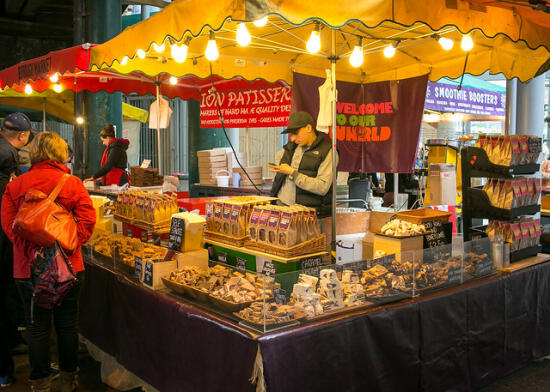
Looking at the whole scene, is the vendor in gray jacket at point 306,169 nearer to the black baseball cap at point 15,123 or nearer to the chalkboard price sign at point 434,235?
the chalkboard price sign at point 434,235

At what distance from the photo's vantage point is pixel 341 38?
17.8ft

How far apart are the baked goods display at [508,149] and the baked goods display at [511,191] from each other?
0.15 meters

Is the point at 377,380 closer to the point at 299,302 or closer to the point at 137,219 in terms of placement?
the point at 299,302

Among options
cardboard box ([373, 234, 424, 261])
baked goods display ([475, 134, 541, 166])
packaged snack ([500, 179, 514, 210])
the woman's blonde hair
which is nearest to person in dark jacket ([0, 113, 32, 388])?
the woman's blonde hair

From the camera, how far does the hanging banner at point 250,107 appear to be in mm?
7777

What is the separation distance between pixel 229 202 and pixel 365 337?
5.17 feet

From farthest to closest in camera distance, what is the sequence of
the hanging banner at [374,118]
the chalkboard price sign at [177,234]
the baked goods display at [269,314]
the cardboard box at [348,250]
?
1. the hanging banner at [374,118]
2. the cardboard box at [348,250]
3. the chalkboard price sign at [177,234]
4. the baked goods display at [269,314]

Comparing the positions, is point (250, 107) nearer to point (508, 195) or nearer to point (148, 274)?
point (508, 195)

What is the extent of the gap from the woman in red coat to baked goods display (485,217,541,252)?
3.08m

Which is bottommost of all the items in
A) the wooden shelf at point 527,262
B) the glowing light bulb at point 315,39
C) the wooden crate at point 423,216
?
the wooden shelf at point 527,262

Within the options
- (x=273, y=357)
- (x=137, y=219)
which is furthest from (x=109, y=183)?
(x=273, y=357)

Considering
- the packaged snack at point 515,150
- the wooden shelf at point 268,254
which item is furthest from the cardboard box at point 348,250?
the packaged snack at point 515,150

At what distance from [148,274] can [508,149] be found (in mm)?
2853

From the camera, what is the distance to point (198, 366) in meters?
3.11
